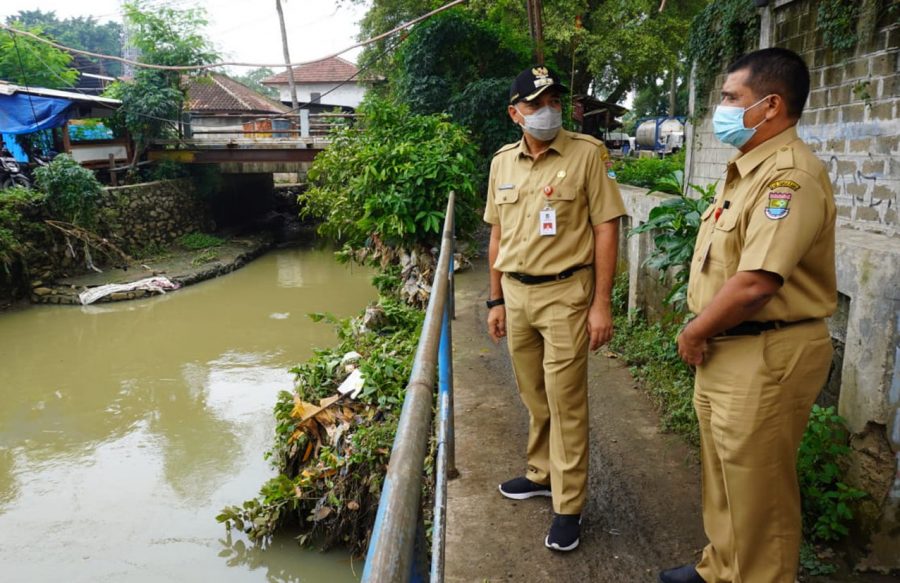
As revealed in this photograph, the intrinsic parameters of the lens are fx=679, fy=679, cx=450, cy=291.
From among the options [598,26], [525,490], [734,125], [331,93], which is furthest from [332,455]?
[331,93]

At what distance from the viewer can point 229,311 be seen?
11.6m

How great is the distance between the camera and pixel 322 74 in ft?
108

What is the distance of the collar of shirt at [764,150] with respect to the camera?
1.70 metres

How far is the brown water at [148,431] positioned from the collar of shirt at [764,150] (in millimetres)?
3483

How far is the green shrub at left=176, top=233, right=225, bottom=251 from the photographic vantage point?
52.5 ft

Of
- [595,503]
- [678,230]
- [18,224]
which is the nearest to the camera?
[595,503]

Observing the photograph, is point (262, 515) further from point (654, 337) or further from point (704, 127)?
point (704, 127)

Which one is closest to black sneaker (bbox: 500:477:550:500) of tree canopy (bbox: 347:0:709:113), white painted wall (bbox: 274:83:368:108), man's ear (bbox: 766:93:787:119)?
man's ear (bbox: 766:93:787:119)

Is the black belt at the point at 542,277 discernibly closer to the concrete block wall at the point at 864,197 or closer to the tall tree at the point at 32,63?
the concrete block wall at the point at 864,197

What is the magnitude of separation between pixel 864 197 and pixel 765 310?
4.15 meters

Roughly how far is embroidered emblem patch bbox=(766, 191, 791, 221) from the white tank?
2453cm

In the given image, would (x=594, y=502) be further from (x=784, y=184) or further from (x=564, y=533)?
(x=784, y=184)

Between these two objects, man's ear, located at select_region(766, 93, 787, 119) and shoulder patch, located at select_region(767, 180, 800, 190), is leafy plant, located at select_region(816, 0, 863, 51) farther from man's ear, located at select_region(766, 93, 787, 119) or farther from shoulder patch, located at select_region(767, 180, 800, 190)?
shoulder patch, located at select_region(767, 180, 800, 190)

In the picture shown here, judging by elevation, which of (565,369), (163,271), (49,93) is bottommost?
(163,271)
